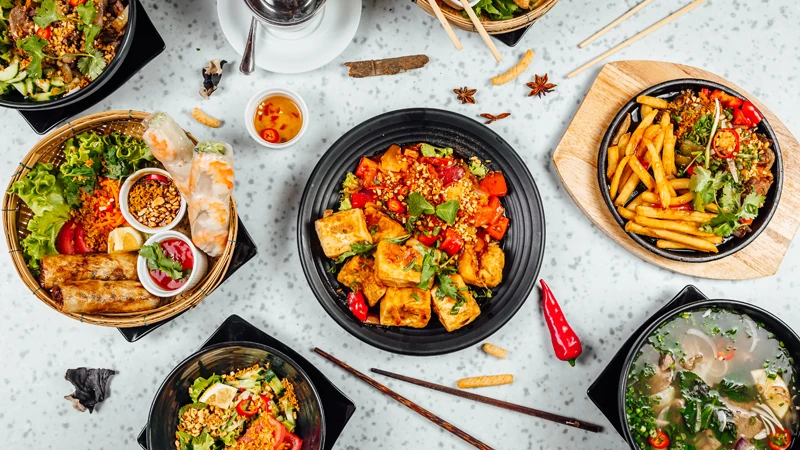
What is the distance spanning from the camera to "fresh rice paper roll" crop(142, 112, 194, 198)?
2432 mm

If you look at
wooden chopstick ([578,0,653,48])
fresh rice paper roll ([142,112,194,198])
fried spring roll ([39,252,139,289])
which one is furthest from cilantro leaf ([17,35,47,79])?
wooden chopstick ([578,0,653,48])

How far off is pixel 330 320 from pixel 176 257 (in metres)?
0.74

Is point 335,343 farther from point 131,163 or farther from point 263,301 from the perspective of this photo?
point 131,163

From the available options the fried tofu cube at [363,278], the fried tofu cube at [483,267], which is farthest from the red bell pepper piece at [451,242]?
the fried tofu cube at [363,278]

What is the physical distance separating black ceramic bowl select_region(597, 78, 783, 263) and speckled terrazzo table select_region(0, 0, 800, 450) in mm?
235

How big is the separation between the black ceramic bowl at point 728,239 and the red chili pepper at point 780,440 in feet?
2.59

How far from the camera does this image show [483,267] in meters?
2.60

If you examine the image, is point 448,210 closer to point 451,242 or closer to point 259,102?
point 451,242

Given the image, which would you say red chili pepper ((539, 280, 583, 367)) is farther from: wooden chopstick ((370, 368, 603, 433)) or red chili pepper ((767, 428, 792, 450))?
red chili pepper ((767, 428, 792, 450))

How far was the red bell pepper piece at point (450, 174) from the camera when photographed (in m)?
2.65

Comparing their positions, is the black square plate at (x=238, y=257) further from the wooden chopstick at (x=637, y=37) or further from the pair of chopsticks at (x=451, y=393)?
the wooden chopstick at (x=637, y=37)

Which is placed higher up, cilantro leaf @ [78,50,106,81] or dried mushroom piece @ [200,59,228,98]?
cilantro leaf @ [78,50,106,81]

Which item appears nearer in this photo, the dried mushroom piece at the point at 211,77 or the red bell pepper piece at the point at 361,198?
the red bell pepper piece at the point at 361,198

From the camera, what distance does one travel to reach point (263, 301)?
285 centimetres
